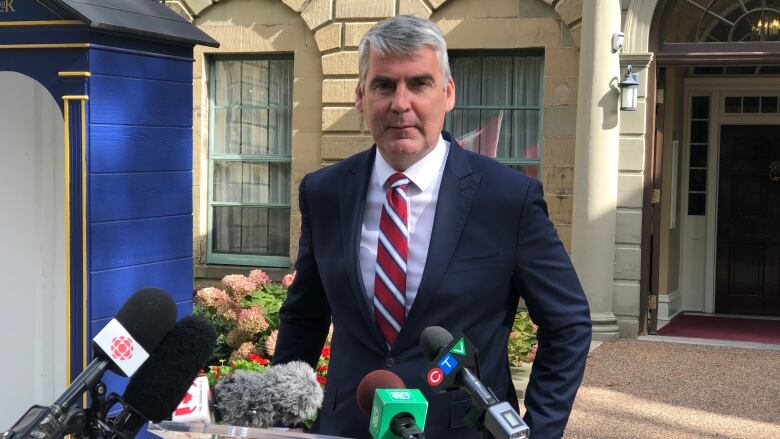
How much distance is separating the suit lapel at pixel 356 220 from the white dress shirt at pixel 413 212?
18 mm

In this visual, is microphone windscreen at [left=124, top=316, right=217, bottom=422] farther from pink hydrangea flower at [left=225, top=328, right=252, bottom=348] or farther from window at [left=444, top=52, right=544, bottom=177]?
window at [left=444, top=52, right=544, bottom=177]

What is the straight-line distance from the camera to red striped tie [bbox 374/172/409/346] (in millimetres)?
2857

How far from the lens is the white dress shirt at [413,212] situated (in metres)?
2.88

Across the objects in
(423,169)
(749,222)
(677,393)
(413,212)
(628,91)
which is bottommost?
(677,393)

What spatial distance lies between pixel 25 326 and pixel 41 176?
753 millimetres

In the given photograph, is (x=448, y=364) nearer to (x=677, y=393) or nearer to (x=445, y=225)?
(x=445, y=225)

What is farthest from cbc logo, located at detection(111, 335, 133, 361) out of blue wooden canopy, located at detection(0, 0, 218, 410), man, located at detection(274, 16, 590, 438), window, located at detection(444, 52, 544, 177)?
window, located at detection(444, 52, 544, 177)

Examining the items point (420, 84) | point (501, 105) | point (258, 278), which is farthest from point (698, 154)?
point (420, 84)

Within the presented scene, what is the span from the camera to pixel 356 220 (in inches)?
116

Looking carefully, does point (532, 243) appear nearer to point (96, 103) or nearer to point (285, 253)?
point (96, 103)

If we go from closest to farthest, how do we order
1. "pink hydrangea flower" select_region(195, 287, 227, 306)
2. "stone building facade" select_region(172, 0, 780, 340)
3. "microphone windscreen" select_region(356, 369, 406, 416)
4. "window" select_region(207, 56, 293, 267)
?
1. "microphone windscreen" select_region(356, 369, 406, 416)
2. "pink hydrangea flower" select_region(195, 287, 227, 306)
3. "stone building facade" select_region(172, 0, 780, 340)
4. "window" select_region(207, 56, 293, 267)

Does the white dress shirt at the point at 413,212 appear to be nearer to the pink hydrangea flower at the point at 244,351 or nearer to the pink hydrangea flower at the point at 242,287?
the pink hydrangea flower at the point at 244,351

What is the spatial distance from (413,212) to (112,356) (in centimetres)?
113

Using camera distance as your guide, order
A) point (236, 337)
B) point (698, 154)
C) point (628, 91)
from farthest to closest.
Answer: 1. point (698, 154)
2. point (628, 91)
3. point (236, 337)
